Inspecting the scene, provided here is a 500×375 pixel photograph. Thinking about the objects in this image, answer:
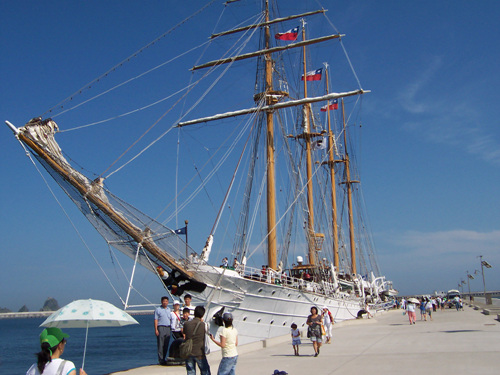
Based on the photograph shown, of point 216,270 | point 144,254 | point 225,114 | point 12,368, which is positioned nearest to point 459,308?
point 225,114

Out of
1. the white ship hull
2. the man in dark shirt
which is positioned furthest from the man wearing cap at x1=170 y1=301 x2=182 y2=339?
the white ship hull

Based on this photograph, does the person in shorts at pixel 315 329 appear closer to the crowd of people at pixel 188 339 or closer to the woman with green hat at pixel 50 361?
the crowd of people at pixel 188 339

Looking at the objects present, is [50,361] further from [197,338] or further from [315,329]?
[315,329]

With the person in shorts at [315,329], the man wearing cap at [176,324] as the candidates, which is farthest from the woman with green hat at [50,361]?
the person in shorts at [315,329]

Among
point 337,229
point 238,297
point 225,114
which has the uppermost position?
point 225,114

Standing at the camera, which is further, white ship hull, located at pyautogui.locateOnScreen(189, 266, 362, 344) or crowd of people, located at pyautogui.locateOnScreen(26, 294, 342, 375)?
white ship hull, located at pyautogui.locateOnScreen(189, 266, 362, 344)

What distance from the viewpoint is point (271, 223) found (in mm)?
27734

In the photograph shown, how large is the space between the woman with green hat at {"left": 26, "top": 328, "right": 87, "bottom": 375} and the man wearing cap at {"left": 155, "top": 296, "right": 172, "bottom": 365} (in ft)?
21.4

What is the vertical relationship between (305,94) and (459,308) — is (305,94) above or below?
above

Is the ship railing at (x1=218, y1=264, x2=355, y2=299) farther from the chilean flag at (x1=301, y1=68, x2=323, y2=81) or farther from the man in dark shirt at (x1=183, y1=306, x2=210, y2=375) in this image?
the chilean flag at (x1=301, y1=68, x2=323, y2=81)

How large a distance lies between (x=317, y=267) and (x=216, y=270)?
48.5 ft

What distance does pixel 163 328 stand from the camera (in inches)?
466

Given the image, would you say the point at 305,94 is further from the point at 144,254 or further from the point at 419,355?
the point at 419,355

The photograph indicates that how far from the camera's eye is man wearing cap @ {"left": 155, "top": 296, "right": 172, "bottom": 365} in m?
11.7
